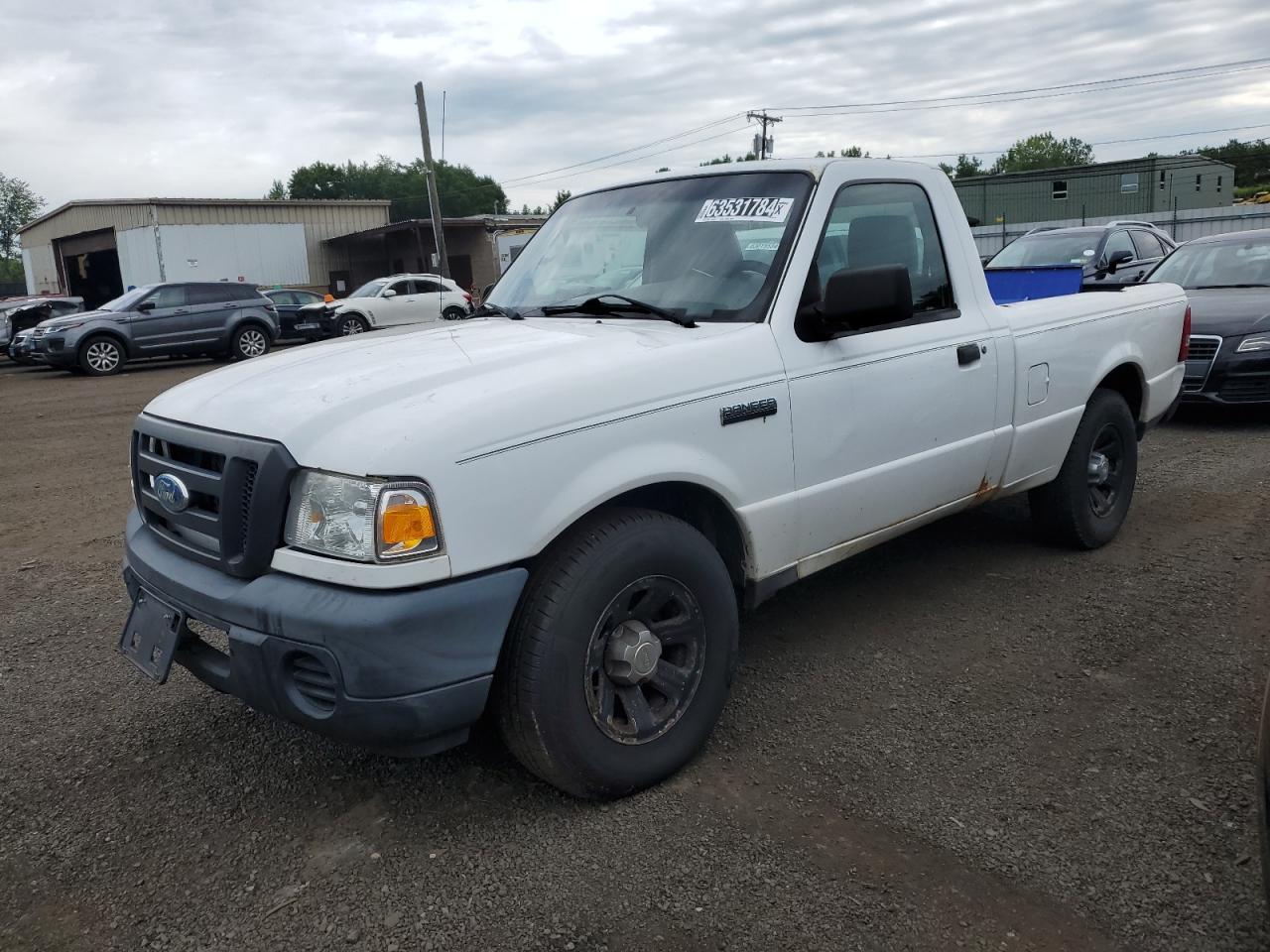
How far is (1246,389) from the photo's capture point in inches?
321

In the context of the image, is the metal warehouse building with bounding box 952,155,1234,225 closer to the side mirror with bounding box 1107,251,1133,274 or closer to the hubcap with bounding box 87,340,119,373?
the side mirror with bounding box 1107,251,1133,274

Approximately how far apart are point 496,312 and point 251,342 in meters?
17.1

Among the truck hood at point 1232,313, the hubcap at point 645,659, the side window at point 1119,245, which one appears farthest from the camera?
the side window at point 1119,245

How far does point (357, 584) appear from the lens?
2.47 meters

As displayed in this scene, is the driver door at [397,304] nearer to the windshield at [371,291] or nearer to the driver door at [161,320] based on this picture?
the windshield at [371,291]

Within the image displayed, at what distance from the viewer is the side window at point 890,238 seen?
12.0 ft

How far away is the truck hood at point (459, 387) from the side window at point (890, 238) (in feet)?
2.04

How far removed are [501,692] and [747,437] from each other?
109 centimetres

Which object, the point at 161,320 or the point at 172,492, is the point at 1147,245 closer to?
the point at 172,492

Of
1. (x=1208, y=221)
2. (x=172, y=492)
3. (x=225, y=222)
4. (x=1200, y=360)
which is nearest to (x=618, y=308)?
(x=172, y=492)

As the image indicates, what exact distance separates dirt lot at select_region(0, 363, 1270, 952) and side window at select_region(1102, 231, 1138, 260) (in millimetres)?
9298

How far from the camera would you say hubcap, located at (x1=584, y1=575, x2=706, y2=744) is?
2.86 m

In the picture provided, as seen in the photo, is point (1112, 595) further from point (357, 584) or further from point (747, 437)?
point (357, 584)

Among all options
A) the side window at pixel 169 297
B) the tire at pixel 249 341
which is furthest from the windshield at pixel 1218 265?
the side window at pixel 169 297
